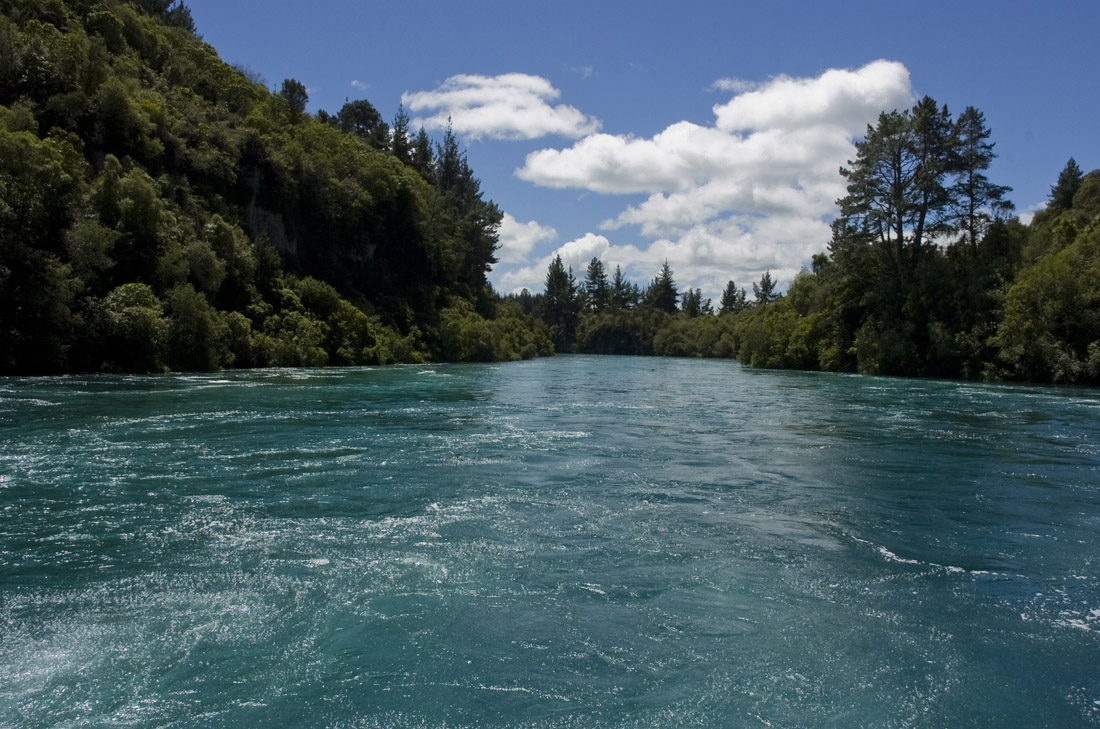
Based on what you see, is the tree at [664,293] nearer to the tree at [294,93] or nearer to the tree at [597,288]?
the tree at [597,288]

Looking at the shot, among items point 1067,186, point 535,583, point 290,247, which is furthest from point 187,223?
point 1067,186

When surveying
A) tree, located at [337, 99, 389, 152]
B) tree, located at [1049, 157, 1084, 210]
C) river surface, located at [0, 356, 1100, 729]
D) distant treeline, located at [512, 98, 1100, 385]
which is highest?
tree, located at [337, 99, 389, 152]

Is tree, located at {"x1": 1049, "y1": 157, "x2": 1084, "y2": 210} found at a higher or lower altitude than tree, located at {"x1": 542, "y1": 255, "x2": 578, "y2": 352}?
higher

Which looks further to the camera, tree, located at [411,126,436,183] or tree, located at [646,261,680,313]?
tree, located at [646,261,680,313]

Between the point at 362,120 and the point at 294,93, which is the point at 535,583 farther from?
the point at 362,120

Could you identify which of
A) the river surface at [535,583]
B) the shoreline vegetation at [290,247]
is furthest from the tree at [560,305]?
the river surface at [535,583]

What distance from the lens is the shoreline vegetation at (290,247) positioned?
32.3 metres

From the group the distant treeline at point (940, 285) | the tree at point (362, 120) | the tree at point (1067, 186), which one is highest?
the tree at point (362, 120)

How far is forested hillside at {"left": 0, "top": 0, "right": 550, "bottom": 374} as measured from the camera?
31422mm

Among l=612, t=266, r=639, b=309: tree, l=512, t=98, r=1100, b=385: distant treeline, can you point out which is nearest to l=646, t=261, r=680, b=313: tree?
l=612, t=266, r=639, b=309: tree

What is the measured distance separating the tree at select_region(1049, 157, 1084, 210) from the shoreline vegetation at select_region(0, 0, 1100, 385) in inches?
352

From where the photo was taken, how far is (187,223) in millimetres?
43656

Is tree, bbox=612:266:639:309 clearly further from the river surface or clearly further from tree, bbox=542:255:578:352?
the river surface

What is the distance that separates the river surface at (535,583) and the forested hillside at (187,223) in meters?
17.6
